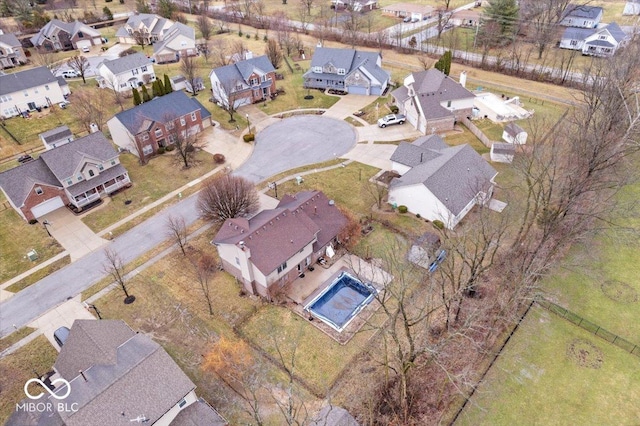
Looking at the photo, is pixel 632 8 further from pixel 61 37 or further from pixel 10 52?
pixel 10 52

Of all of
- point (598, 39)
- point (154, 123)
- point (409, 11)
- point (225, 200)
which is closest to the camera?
point (225, 200)

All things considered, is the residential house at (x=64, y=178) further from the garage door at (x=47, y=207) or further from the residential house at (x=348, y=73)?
the residential house at (x=348, y=73)

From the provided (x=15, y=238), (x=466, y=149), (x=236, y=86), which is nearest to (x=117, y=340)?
(x=15, y=238)

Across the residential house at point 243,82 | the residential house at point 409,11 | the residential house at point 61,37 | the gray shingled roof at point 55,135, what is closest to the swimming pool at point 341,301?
the residential house at point 243,82

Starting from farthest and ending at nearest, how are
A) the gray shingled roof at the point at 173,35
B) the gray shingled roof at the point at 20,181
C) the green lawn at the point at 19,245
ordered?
the gray shingled roof at the point at 173,35 < the gray shingled roof at the point at 20,181 < the green lawn at the point at 19,245

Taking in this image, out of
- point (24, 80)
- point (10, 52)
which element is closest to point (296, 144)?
point (24, 80)

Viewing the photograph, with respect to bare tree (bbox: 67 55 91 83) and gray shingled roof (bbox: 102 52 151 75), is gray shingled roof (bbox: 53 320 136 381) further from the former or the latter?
bare tree (bbox: 67 55 91 83)

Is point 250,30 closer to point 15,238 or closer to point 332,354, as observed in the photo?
point 15,238
